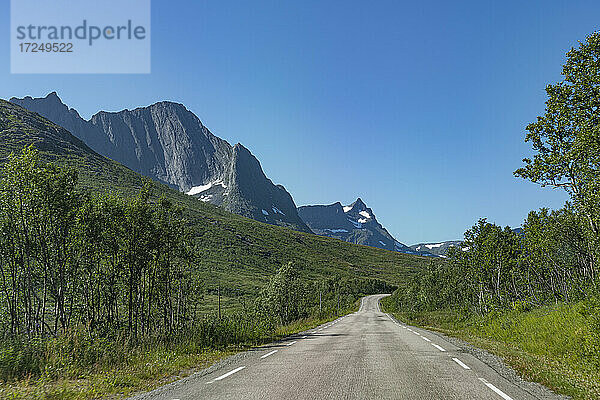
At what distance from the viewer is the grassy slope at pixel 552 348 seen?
8.80 metres

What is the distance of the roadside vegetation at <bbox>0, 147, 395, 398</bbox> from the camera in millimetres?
11750

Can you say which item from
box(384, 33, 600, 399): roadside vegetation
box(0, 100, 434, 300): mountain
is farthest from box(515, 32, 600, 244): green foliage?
box(0, 100, 434, 300): mountain

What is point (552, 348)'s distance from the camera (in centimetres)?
1344

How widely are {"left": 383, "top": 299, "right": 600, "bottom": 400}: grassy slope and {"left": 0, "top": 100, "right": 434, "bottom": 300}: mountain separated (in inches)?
3024

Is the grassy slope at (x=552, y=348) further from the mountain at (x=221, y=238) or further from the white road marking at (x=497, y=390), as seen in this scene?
the mountain at (x=221, y=238)

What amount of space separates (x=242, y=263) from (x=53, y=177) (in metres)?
109

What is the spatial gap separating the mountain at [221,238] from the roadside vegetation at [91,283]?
71386mm

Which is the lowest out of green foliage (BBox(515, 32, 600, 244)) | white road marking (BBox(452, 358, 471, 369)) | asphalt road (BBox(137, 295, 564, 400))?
white road marking (BBox(452, 358, 471, 369))

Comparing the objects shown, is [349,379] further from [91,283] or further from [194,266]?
[194,266]

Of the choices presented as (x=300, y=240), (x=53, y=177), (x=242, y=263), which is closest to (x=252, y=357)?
(x=53, y=177)

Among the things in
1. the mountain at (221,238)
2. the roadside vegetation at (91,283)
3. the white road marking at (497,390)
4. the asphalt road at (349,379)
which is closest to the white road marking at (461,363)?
the asphalt road at (349,379)

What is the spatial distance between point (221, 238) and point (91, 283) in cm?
12192

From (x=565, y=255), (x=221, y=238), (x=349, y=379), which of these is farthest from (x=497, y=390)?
(x=221, y=238)

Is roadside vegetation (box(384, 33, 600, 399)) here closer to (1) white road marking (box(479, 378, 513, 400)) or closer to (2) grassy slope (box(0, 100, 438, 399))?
(1) white road marking (box(479, 378, 513, 400))
